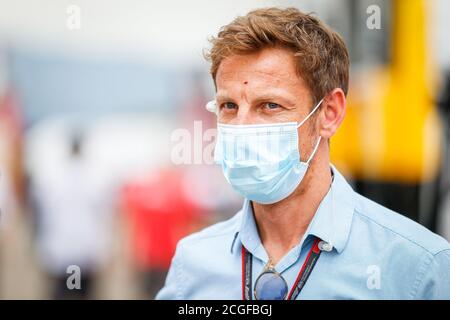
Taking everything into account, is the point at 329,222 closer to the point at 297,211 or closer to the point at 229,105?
the point at 297,211

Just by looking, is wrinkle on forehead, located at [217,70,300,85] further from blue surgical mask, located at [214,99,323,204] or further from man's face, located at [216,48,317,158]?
blue surgical mask, located at [214,99,323,204]

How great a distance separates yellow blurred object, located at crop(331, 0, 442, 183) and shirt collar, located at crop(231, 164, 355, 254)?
8.91 ft

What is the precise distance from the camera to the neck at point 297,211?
8.07ft

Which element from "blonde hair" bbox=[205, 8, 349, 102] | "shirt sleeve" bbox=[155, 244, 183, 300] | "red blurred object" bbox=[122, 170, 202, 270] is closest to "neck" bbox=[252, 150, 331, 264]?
"blonde hair" bbox=[205, 8, 349, 102]

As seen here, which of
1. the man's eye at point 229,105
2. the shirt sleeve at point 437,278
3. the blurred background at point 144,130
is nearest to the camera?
the shirt sleeve at point 437,278

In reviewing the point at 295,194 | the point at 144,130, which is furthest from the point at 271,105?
the point at 144,130

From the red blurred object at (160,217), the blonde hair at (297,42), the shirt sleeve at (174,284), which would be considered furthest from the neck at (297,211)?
the red blurred object at (160,217)

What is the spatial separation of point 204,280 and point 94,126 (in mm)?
7239

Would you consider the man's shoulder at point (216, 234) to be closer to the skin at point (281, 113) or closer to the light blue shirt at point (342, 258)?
the light blue shirt at point (342, 258)

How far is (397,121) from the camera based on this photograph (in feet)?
18.1

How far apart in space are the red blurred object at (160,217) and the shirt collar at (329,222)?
368 cm

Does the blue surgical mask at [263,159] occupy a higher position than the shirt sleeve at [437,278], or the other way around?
the blue surgical mask at [263,159]

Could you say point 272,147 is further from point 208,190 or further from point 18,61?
point 18,61

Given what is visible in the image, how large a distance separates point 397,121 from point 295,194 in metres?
3.26
